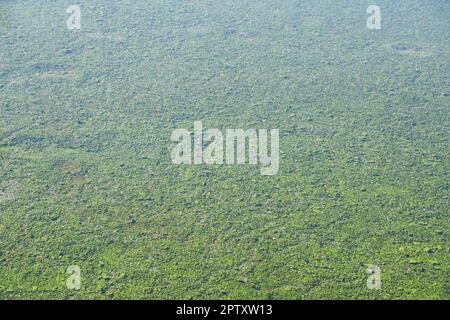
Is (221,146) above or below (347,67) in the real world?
below

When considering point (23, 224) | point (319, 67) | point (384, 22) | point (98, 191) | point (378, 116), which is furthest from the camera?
point (384, 22)

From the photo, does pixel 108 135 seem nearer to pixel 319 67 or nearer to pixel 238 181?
pixel 238 181

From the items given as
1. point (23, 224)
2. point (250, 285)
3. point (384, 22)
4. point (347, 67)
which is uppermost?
point (384, 22)

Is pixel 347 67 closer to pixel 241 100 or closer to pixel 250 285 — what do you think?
pixel 241 100

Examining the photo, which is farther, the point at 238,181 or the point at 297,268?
the point at 238,181

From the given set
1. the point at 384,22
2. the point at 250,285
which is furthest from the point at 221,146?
the point at 384,22

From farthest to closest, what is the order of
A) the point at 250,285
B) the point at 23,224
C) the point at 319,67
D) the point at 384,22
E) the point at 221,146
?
the point at 384,22
the point at 319,67
the point at 221,146
the point at 23,224
the point at 250,285

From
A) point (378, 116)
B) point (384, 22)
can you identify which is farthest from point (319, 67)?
point (384, 22)
